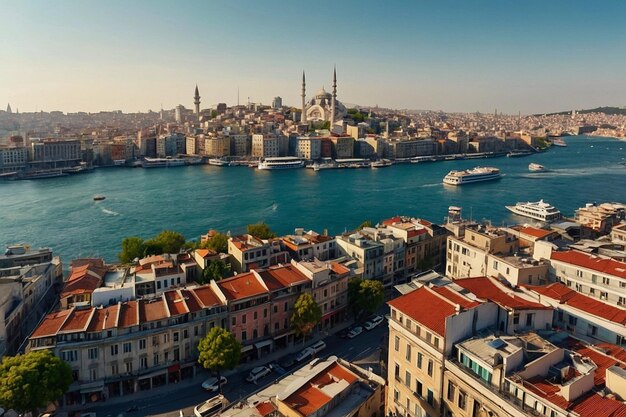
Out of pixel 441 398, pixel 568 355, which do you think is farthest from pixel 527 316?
pixel 441 398

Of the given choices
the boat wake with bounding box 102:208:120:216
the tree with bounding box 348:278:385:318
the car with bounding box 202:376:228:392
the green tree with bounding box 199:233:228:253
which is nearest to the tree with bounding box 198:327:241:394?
the car with bounding box 202:376:228:392

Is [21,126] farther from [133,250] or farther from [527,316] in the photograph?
[527,316]

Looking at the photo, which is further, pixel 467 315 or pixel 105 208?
pixel 105 208

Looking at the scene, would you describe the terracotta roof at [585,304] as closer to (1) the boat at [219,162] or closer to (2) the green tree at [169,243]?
(2) the green tree at [169,243]

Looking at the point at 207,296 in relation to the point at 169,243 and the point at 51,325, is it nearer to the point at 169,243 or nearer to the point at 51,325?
the point at 51,325

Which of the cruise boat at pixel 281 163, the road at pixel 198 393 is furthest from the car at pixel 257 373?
the cruise boat at pixel 281 163

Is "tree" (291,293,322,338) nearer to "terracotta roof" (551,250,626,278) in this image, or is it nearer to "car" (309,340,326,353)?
"car" (309,340,326,353)
